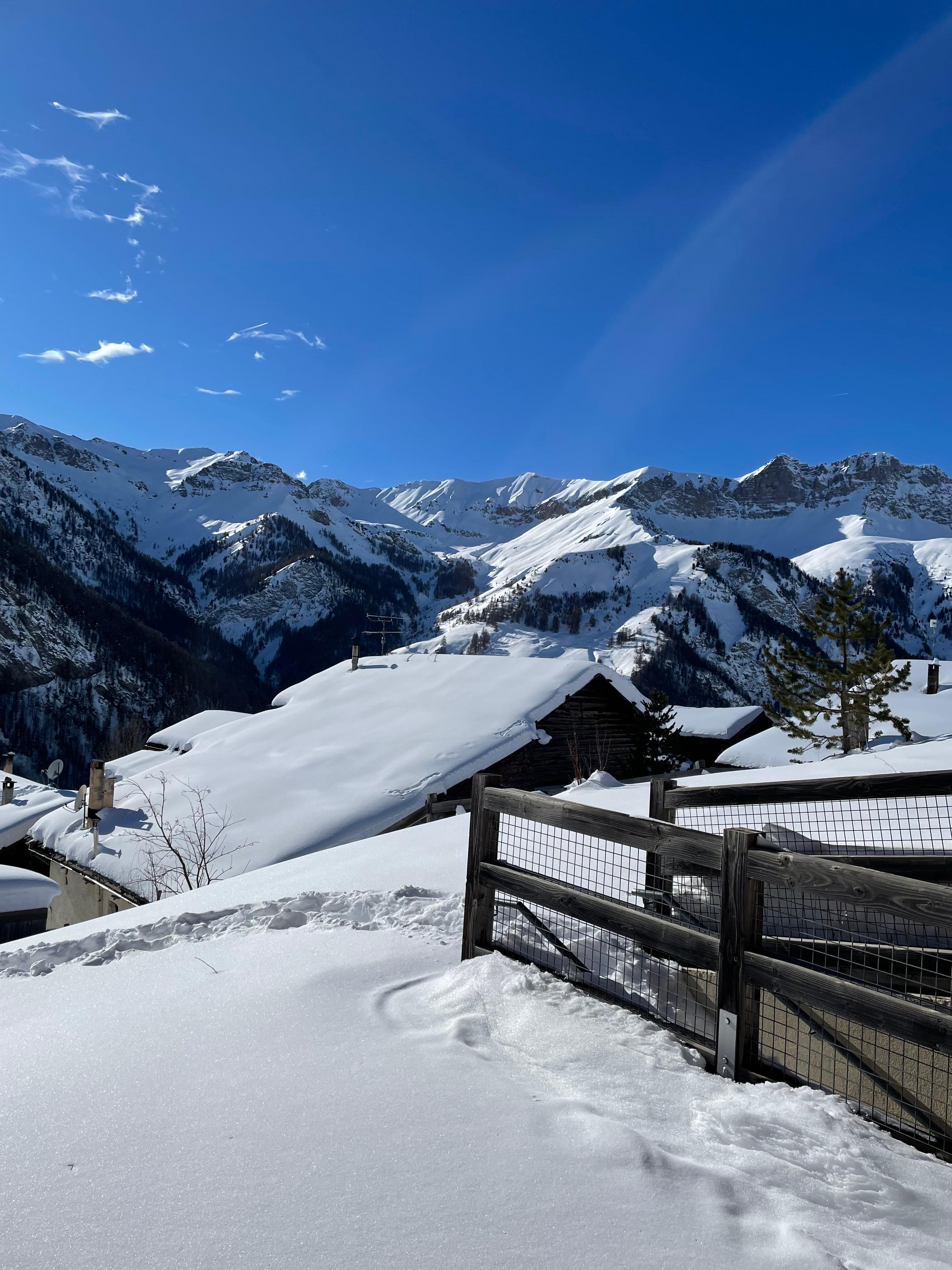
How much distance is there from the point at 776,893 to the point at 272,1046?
3.38m

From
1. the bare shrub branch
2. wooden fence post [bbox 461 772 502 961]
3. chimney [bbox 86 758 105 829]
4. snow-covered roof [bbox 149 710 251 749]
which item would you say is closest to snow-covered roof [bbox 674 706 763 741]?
snow-covered roof [bbox 149 710 251 749]

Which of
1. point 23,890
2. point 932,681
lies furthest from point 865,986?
point 932,681

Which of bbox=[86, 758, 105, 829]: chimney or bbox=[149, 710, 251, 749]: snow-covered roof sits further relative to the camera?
bbox=[149, 710, 251, 749]: snow-covered roof

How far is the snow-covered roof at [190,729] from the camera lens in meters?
25.4

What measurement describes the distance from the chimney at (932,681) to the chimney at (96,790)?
3361 centimetres

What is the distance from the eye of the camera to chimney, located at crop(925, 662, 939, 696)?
33781 mm

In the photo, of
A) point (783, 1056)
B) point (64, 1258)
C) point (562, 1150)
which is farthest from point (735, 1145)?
point (64, 1258)

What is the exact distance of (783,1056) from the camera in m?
3.82

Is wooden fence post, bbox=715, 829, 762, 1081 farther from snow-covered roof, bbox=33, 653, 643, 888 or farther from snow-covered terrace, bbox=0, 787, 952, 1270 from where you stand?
snow-covered roof, bbox=33, 653, 643, 888

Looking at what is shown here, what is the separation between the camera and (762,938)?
3.30 meters

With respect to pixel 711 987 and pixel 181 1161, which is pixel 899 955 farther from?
pixel 181 1161

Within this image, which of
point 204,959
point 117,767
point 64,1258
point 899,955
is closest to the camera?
point 64,1258

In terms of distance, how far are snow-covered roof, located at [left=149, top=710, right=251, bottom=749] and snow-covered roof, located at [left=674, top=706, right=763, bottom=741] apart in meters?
21.2

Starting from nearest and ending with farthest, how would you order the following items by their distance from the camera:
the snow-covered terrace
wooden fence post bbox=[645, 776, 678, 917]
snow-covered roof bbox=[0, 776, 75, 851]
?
the snow-covered terrace
wooden fence post bbox=[645, 776, 678, 917]
snow-covered roof bbox=[0, 776, 75, 851]
